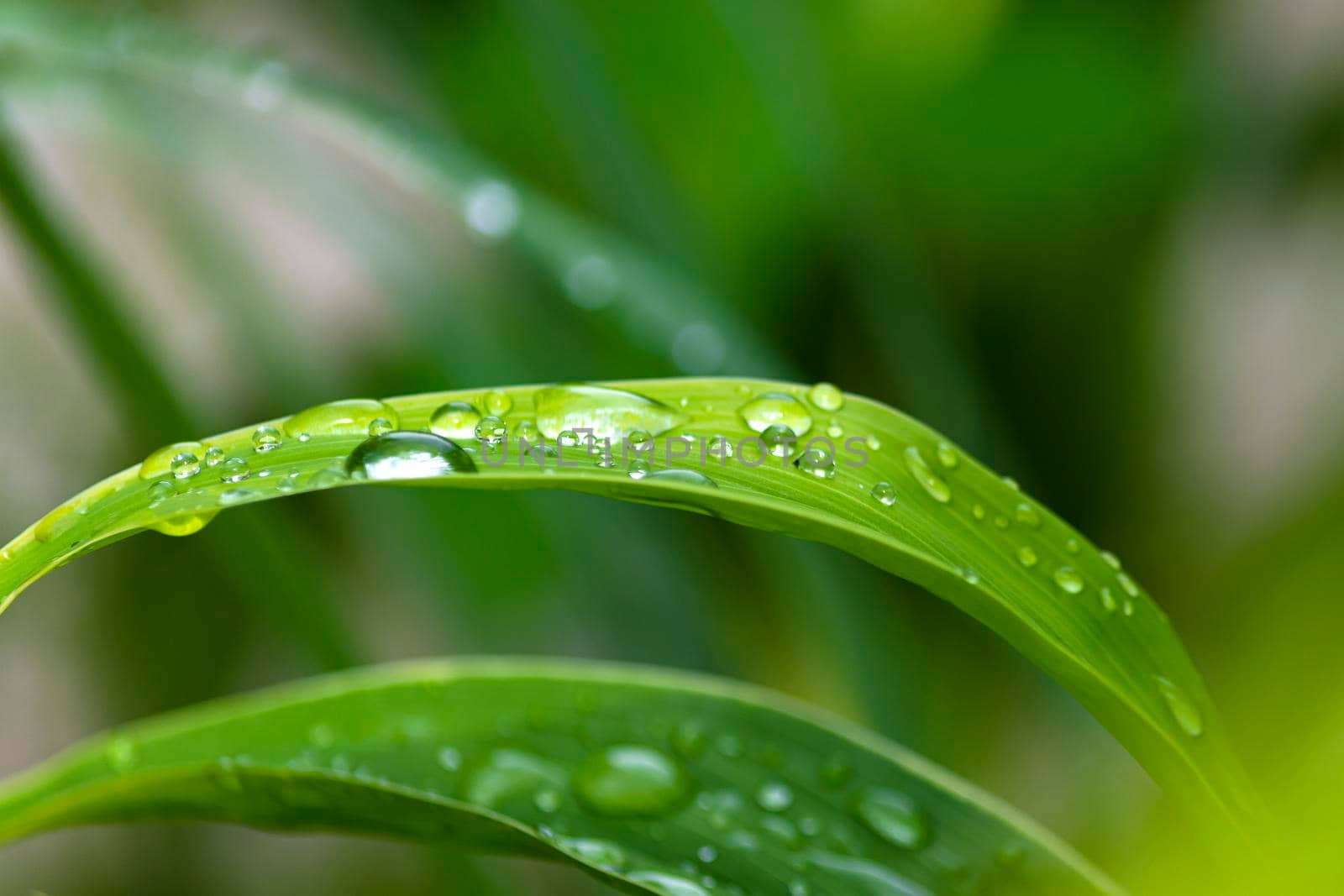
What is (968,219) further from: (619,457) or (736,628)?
(619,457)

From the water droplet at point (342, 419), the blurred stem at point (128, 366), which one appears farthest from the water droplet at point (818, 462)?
the blurred stem at point (128, 366)

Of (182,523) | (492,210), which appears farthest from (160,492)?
(492,210)

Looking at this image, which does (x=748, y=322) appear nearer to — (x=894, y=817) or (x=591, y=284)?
(x=591, y=284)

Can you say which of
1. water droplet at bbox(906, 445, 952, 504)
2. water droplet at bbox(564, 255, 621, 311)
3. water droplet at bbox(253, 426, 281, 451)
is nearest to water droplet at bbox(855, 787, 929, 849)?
water droplet at bbox(906, 445, 952, 504)

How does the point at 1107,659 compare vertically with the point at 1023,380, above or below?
below

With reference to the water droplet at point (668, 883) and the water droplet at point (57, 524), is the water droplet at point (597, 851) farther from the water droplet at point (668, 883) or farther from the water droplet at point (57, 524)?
the water droplet at point (57, 524)

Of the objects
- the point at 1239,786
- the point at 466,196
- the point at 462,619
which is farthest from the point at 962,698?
the point at 1239,786
